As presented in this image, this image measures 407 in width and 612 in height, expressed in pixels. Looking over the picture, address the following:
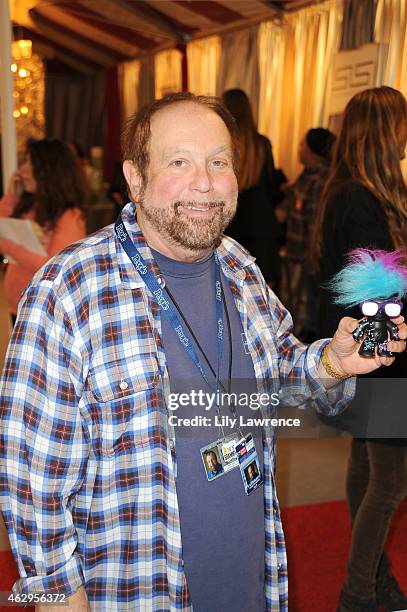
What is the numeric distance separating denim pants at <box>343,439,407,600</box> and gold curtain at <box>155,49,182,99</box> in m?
6.98

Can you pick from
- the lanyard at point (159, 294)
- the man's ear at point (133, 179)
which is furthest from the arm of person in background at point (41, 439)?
the man's ear at point (133, 179)

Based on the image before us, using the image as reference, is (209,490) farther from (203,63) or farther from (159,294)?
(203,63)

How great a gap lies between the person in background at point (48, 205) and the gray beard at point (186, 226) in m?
1.75

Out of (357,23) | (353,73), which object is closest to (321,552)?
(353,73)

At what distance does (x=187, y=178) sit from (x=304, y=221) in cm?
373

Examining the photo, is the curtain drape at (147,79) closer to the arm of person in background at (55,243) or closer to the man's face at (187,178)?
the arm of person in background at (55,243)

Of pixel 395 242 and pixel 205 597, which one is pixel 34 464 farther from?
pixel 395 242

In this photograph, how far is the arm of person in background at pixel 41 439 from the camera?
1231 mm

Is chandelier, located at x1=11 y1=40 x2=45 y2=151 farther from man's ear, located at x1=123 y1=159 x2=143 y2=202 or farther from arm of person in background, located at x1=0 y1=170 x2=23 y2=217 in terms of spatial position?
man's ear, located at x1=123 y1=159 x2=143 y2=202

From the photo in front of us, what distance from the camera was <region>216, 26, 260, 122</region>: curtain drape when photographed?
279 inches

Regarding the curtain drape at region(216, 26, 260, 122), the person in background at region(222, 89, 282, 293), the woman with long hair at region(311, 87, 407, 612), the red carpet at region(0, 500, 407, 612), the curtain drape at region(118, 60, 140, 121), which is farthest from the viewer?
the curtain drape at region(118, 60, 140, 121)

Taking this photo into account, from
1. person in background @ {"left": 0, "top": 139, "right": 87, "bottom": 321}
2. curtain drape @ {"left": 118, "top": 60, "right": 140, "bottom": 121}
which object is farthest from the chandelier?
curtain drape @ {"left": 118, "top": 60, "right": 140, "bottom": 121}

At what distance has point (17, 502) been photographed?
125 cm

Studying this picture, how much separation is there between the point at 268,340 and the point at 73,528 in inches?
23.7
